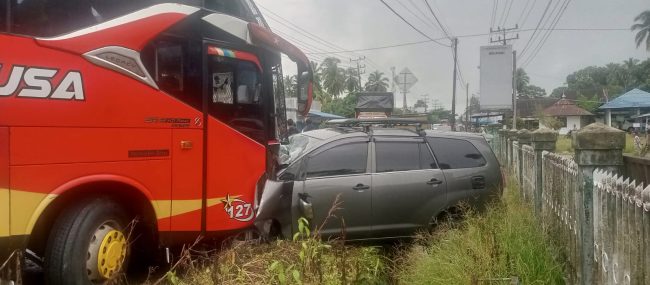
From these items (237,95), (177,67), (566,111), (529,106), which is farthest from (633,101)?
(177,67)

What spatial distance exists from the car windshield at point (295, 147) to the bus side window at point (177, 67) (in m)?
1.60

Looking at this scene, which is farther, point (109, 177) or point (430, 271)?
point (430, 271)

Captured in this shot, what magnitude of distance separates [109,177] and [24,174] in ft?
2.14

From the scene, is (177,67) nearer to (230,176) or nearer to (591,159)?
(230,176)

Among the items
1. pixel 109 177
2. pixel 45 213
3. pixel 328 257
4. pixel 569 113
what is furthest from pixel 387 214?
pixel 569 113

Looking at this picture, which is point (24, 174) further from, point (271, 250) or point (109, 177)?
point (271, 250)

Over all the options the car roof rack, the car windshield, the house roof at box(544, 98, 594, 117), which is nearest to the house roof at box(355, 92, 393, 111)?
the car roof rack

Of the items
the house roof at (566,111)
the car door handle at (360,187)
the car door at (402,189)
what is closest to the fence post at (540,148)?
the car door at (402,189)

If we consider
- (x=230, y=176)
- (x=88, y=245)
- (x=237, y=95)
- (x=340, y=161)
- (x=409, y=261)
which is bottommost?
(x=409, y=261)

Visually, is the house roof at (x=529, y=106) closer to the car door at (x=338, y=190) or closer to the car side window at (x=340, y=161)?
the car side window at (x=340, y=161)

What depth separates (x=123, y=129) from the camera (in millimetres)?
4074

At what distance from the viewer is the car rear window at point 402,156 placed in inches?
234

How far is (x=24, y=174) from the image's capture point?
3.43 meters

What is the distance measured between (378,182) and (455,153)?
1.22 m
